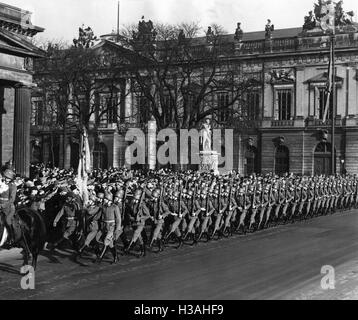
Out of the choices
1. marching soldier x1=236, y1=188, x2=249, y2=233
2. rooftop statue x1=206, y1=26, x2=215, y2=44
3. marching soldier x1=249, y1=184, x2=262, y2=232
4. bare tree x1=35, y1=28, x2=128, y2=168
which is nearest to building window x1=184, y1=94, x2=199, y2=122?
rooftop statue x1=206, y1=26, x2=215, y2=44

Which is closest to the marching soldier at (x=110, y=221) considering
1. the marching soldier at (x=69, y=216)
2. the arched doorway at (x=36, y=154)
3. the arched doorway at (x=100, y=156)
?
the marching soldier at (x=69, y=216)

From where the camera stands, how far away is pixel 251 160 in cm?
5569

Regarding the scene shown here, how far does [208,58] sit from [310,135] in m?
14.4

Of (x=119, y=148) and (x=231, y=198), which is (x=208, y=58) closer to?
(x=119, y=148)

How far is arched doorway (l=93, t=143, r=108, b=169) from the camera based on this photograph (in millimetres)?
61969

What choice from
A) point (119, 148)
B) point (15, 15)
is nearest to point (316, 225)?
point (15, 15)

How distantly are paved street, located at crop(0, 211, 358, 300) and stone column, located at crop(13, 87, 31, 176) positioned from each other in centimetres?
1761

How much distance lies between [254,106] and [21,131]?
1042 inches

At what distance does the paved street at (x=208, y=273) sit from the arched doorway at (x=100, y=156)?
4533 centimetres

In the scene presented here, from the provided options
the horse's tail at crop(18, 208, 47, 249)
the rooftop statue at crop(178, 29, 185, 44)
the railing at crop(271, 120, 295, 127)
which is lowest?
the horse's tail at crop(18, 208, 47, 249)

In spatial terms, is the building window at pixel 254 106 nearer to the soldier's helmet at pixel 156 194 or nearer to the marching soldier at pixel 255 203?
the marching soldier at pixel 255 203

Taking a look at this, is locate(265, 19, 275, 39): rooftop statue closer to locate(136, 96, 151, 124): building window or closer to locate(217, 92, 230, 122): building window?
locate(217, 92, 230, 122): building window

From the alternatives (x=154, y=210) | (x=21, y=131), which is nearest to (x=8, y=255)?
(x=154, y=210)

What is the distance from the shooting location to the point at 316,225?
72.8 ft
